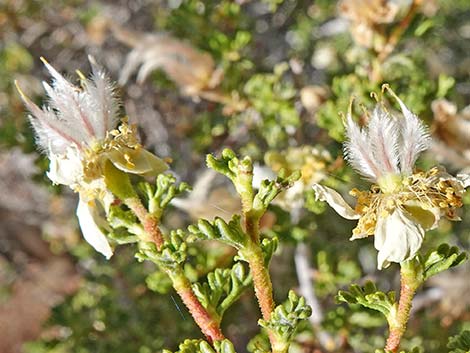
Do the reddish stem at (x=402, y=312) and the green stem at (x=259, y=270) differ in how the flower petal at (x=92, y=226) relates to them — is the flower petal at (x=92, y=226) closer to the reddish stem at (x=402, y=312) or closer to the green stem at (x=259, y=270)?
the green stem at (x=259, y=270)

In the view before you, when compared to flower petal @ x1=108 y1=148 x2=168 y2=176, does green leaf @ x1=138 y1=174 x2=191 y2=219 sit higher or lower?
lower

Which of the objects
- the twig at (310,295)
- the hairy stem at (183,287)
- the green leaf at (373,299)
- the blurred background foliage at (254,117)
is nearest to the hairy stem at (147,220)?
the hairy stem at (183,287)

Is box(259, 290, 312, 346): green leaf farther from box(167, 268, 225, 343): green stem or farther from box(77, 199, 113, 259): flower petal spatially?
box(77, 199, 113, 259): flower petal

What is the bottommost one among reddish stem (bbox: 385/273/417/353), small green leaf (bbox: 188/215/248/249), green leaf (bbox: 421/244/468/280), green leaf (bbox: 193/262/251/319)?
green leaf (bbox: 193/262/251/319)

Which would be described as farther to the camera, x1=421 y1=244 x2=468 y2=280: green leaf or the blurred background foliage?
the blurred background foliage

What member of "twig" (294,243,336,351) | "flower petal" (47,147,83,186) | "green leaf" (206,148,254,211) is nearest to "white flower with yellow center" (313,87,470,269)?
"green leaf" (206,148,254,211)
